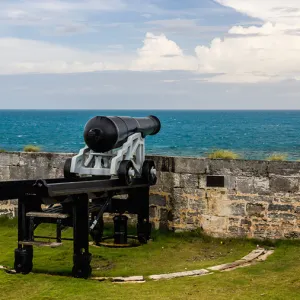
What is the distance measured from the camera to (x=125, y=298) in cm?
704

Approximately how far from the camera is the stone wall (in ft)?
33.5

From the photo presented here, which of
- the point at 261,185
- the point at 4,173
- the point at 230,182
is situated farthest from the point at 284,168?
the point at 4,173

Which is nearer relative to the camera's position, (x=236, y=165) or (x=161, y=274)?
(x=161, y=274)

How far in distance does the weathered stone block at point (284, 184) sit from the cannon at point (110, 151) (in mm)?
2115

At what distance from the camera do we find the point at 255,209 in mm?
10406

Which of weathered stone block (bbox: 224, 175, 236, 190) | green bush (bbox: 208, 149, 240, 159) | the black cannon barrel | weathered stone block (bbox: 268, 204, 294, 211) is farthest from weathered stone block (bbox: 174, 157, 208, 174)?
the black cannon barrel

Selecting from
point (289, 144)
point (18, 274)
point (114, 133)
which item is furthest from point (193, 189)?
point (289, 144)

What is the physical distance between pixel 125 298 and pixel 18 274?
1845 millimetres

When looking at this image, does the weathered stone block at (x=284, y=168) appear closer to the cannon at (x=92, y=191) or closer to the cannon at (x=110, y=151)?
the cannon at (x=92, y=191)

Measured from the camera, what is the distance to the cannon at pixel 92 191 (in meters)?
7.90

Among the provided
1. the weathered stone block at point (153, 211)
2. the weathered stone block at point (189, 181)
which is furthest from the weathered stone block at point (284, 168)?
the weathered stone block at point (153, 211)

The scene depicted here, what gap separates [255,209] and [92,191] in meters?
3.32

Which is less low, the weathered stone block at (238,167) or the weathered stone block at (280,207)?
the weathered stone block at (238,167)

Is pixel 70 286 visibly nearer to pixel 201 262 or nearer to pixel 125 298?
pixel 125 298
